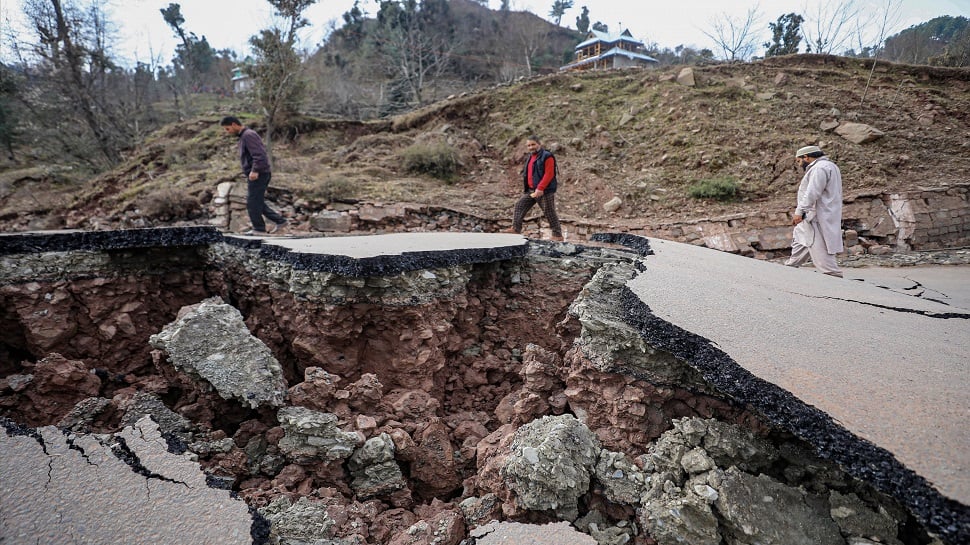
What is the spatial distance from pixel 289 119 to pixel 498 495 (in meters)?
16.1

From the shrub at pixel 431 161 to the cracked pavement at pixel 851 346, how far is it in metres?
9.65

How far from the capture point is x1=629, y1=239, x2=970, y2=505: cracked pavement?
4.02 feet

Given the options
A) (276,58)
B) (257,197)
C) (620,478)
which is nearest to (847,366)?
(620,478)

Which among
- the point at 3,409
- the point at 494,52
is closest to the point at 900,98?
the point at 3,409

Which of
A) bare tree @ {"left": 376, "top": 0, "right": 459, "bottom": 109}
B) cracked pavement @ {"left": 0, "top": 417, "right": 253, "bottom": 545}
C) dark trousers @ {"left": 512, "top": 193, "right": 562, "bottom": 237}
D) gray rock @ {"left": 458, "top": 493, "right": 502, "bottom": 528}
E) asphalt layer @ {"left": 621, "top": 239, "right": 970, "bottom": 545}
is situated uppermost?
bare tree @ {"left": 376, "top": 0, "right": 459, "bottom": 109}

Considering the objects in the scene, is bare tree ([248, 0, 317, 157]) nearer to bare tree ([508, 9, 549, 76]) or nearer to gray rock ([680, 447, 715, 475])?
gray rock ([680, 447, 715, 475])

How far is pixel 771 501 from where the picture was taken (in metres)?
1.51

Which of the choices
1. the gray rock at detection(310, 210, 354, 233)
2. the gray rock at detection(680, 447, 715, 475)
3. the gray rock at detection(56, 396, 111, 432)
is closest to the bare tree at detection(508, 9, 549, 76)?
the gray rock at detection(310, 210, 354, 233)

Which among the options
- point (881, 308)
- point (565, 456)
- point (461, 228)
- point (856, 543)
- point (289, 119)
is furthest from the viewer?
point (289, 119)

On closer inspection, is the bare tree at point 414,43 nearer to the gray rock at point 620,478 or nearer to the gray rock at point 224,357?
the gray rock at point 224,357

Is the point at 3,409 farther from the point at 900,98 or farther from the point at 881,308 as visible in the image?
the point at 900,98

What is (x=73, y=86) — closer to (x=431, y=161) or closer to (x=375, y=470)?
(x=431, y=161)

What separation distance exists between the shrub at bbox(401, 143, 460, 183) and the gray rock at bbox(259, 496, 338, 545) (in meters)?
10.7

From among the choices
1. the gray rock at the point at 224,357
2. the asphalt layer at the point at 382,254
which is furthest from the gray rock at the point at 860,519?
the gray rock at the point at 224,357
